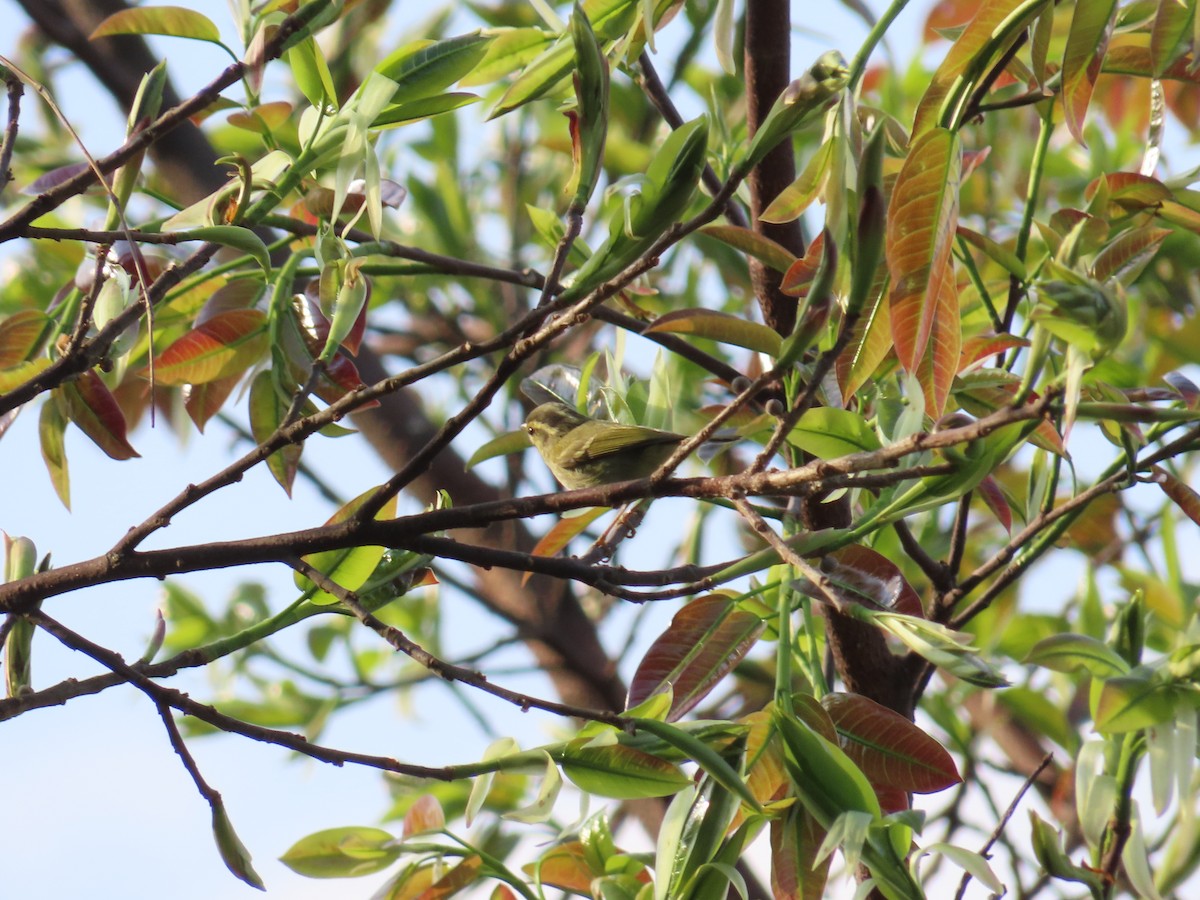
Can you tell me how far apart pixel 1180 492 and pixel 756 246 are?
0.50m

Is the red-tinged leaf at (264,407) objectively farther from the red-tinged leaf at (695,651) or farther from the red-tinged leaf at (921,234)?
the red-tinged leaf at (921,234)

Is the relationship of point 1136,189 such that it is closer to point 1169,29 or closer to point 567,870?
point 1169,29

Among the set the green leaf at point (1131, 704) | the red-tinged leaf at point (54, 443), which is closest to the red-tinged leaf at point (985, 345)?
the green leaf at point (1131, 704)

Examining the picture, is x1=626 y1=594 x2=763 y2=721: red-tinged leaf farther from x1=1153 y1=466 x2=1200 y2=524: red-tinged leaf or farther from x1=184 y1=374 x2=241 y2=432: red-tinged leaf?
x1=184 y1=374 x2=241 y2=432: red-tinged leaf

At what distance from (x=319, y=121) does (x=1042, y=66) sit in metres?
0.70

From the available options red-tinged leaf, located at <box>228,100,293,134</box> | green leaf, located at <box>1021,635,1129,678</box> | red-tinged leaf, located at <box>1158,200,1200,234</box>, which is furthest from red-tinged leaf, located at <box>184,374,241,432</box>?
red-tinged leaf, located at <box>1158,200,1200,234</box>

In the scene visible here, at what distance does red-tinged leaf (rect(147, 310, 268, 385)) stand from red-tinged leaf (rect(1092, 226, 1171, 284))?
0.85 meters

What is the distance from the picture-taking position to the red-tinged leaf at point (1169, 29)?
3.81 feet

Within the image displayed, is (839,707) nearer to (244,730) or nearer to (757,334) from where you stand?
(757,334)

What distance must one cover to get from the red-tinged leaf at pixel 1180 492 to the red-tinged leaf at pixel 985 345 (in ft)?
0.64

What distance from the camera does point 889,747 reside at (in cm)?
109

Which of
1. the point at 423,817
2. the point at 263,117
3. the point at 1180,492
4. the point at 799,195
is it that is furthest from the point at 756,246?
the point at 423,817

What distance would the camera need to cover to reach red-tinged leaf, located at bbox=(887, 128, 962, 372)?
93 centimetres

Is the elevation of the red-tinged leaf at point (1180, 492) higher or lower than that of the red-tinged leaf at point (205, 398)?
lower
